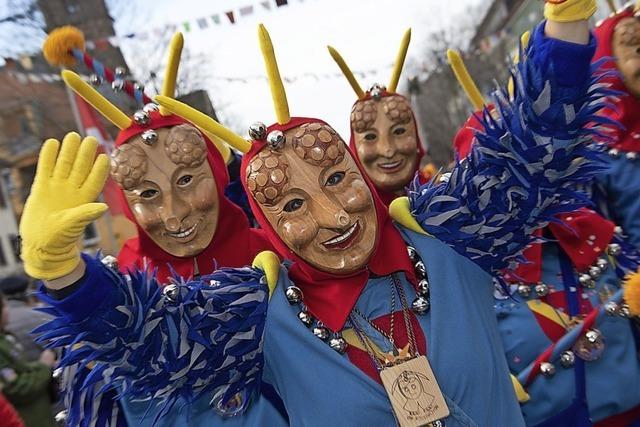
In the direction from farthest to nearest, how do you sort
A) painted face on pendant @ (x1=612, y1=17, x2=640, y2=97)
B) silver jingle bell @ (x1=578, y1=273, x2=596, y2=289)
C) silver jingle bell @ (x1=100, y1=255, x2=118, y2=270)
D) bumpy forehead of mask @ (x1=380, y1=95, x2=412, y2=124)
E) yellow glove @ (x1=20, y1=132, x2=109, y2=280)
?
1. bumpy forehead of mask @ (x1=380, y1=95, x2=412, y2=124)
2. painted face on pendant @ (x1=612, y1=17, x2=640, y2=97)
3. silver jingle bell @ (x1=578, y1=273, x2=596, y2=289)
4. silver jingle bell @ (x1=100, y1=255, x2=118, y2=270)
5. yellow glove @ (x1=20, y1=132, x2=109, y2=280)

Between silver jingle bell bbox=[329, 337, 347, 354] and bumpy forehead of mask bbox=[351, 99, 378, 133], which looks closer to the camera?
silver jingle bell bbox=[329, 337, 347, 354]

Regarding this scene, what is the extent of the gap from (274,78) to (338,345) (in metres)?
0.66

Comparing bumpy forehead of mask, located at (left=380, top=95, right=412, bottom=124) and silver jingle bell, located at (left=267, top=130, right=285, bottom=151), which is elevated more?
silver jingle bell, located at (left=267, top=130, right=285, bottom=151)

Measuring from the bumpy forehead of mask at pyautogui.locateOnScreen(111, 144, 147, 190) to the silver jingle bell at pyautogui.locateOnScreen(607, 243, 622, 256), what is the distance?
1.61 m

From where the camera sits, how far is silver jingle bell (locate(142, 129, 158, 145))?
2.15 m

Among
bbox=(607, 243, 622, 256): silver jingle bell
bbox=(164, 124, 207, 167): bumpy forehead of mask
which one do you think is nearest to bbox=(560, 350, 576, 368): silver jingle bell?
bbox=(607, 243, 622, 256): silver jingle bell

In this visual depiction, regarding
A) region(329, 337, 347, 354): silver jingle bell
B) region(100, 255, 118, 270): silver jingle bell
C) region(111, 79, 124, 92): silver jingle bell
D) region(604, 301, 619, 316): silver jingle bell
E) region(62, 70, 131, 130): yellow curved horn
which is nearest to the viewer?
region(100, 255, 118, 270): silver jingle bell

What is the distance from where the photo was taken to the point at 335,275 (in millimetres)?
1648

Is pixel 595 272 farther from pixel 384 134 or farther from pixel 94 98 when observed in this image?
pixel 94 98

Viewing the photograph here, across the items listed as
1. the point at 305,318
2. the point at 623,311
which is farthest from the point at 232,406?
the point at 623,311

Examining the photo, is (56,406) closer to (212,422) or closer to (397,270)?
(212,422)

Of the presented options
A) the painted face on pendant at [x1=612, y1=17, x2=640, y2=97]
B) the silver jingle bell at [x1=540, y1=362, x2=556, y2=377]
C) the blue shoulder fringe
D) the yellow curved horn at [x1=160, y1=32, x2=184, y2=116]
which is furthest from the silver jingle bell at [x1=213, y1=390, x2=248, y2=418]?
the painted face on pendant at [x1=612, y1=17, x2=640, y2=97]

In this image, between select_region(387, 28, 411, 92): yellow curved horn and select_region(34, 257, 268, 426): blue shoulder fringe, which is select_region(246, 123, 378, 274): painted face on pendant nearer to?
select_region(34, 257, 268, 426): blue shoulder fringe

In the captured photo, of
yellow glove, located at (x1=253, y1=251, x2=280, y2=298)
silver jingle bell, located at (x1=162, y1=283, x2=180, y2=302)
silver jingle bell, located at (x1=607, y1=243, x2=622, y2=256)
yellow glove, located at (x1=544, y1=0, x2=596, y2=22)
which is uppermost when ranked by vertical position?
yellow glove, located at (x1=544, y1=0, x2=596, y2=22)
